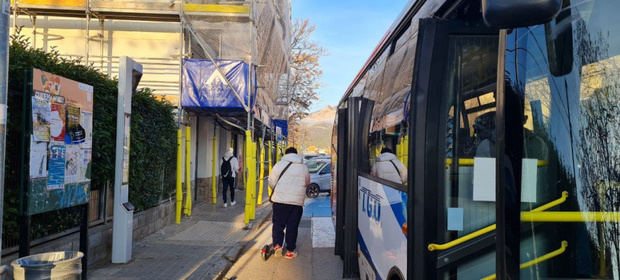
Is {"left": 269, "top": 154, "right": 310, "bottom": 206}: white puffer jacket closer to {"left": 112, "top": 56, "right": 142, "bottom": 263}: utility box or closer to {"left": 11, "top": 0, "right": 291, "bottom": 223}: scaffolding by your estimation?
{"left": 112, "top": 56, "right": 142, "bottom": 263}: utility box

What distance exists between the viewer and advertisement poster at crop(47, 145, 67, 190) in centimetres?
482

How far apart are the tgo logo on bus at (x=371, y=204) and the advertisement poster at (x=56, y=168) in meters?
3.34

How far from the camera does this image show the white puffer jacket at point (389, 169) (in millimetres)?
3111

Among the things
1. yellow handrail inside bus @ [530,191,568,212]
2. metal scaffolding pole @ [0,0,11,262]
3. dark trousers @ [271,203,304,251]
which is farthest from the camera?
dark trousers @ [271,203,304,251]

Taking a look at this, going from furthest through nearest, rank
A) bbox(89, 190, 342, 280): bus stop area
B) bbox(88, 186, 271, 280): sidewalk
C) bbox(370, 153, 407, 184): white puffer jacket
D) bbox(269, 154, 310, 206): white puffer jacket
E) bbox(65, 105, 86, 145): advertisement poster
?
bbox(269, 154, 310, 206): white puffer jacket
bbox(89, 190, 342, 280): bus stop area
bbox(88, 186, 271, 280): sidewalk
bbox(65, 105, 86, 145): advertisement poster
bbox(370, 153, 407, 184): white puffer jacket

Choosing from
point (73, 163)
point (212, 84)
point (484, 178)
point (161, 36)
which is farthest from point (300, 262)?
point (161, 36)

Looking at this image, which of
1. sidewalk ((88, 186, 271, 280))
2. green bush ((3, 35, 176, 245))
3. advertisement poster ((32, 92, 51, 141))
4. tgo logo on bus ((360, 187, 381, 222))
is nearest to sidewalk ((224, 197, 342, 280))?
sidewalk ((88, 186, 271, 280))

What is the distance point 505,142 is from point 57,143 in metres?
4.65

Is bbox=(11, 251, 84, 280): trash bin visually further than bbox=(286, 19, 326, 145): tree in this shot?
No

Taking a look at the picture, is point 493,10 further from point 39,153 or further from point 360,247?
point 39,153

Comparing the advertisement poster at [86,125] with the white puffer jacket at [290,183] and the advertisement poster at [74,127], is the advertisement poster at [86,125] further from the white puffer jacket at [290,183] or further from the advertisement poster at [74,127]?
the white puffer jacket at [290,183]

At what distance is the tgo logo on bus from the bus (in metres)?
0.27

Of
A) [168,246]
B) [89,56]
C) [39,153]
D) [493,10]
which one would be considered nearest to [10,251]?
[39,153]

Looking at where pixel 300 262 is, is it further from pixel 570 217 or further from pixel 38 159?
pixel 570 217
